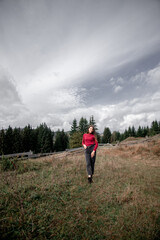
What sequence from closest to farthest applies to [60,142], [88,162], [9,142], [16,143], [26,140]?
[88,162], [9,142], [16,143], [26,140], [60,142]

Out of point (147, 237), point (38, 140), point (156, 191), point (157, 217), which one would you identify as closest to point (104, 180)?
point (156, 191)

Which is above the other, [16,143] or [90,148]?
[90,148]

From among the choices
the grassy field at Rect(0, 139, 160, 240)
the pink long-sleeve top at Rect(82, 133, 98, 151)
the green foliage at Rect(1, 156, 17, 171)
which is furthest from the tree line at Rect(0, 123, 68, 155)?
the grassy field at Rect(0, 139, 160, 240)

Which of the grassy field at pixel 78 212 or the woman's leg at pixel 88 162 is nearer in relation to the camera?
the grassy field at pixel 78 212

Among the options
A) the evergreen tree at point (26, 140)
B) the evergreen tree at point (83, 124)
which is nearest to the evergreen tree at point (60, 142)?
the evergreen tree at point (26, 140)

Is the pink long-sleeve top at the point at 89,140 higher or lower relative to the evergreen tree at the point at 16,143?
higher

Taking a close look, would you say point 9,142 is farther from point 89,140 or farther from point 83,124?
point 89,140

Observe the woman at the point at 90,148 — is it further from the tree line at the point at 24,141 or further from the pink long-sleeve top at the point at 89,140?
the tree line at the point at 24,141

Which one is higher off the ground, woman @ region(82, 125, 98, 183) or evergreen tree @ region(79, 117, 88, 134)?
evergreen tree @ region(79, 117, 88, 134)

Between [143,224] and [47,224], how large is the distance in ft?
6.53

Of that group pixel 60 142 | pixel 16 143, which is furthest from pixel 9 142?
pixel 60 142

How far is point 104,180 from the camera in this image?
4.41 meters

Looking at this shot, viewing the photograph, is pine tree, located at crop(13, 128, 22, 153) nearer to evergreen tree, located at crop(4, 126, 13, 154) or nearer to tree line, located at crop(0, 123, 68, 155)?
tree line, located at crop(0, 123, 68, 155)

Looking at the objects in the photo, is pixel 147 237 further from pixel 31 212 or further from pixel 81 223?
pixel 31 212
